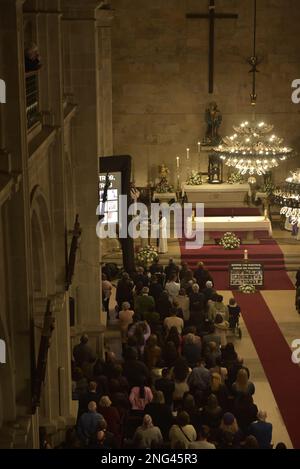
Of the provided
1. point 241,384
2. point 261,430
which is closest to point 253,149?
point 241,384

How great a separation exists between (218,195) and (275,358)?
11578 mm

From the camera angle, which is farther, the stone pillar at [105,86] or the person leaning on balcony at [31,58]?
the stone pillar at [105,86]

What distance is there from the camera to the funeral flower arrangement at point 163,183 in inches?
1203

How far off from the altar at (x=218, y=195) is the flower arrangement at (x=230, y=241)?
125 inches

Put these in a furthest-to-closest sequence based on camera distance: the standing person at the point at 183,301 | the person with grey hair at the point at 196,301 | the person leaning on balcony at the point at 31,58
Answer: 1. the standing person at the point at 183,301
2. the person with grey hair at the point at 196,301
3. the person leaning on balcony at the point at 31,58

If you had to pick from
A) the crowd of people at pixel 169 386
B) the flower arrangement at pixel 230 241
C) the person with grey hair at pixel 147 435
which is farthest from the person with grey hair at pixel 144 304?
the flower arrangement at pixel 230 241

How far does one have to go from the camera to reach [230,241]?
88.7 ft

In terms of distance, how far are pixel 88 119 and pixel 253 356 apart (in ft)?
20.0

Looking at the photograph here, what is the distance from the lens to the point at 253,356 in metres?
19.5

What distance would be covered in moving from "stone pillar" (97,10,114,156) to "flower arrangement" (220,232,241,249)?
4.33 metres

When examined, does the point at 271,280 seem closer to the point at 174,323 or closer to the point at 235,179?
the point at 235,179

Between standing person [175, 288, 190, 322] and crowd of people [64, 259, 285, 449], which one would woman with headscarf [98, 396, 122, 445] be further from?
standing person [175, 288, 190, 322]

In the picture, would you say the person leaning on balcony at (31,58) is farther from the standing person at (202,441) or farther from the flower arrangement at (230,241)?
the flower arrangement at (230,241)

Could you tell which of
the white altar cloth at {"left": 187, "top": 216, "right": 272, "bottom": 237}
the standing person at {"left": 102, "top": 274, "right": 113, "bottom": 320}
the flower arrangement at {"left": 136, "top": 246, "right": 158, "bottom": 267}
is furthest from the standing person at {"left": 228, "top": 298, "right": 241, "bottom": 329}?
the white altar cloth at {"left": 187, "top": 216, "right": 272, "bottom": 237}
